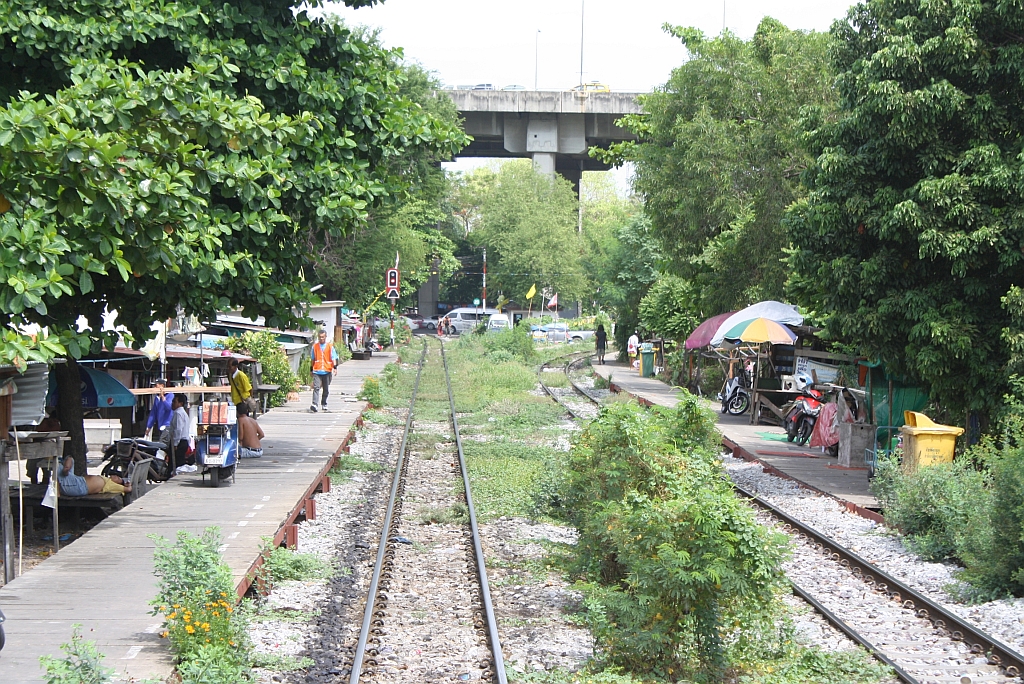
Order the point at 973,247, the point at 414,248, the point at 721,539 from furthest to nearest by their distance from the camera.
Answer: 1. the point at 414,248
2. the point at 973,247
3. the point at 721,539

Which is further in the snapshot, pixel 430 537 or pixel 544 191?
pixel 544 191

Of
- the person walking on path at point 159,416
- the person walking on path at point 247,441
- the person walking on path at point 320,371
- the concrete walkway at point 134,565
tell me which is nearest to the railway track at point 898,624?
A: the concrete walkway at point 134,565

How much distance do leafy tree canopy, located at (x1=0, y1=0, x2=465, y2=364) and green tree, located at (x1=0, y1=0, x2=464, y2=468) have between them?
23 mm

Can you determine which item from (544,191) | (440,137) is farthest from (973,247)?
(544,191)

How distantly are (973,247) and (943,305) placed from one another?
1.12 meters

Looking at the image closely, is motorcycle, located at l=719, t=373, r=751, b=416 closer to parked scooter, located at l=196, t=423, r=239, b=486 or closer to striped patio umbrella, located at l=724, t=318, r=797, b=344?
striped patio umbrella, located at l=724, t=318, r=797, b=344

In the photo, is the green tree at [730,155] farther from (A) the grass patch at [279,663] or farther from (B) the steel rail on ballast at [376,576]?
(A) the grass patch at [279,663]

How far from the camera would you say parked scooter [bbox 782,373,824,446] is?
67.6ft

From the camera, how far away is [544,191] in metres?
72.7

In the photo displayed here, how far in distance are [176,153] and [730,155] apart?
64.8 feet

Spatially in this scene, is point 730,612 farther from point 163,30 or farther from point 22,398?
point 163,30

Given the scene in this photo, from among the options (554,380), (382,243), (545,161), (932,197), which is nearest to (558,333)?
(545,161)

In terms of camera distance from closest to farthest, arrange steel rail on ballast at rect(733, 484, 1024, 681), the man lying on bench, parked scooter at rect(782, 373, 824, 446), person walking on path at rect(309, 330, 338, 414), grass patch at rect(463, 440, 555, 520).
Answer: steel rail on ballast at rect(733, 484, 1024, 681) → the man lying on bench → grass patch at rect(463, 440, 555, 520) → parked scooter at rect(782, 373, 824, 446) → person walking on path at rect(309, 330, 338, 414)

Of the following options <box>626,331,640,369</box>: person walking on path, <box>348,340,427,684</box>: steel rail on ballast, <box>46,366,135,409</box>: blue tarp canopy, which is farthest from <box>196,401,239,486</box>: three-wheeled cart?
<box>626,331,640,369</box>: person walking on path
